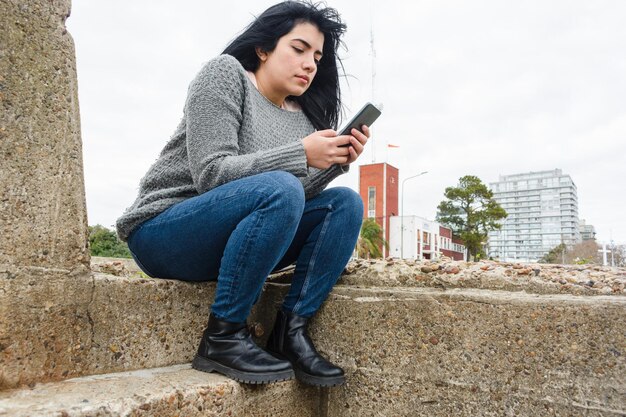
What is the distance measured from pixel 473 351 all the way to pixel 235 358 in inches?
31.4

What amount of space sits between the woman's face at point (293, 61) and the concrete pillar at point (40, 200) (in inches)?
32.3

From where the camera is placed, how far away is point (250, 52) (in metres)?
Answer: 2.09

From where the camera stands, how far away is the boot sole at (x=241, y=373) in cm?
151

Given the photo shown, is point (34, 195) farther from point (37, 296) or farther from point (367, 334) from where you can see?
Answer: point (367, 334)

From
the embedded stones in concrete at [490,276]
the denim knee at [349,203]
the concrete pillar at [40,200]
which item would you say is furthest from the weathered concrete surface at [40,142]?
the embedded stones in concrete at [490,276]

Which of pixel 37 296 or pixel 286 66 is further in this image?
pixel 286 66

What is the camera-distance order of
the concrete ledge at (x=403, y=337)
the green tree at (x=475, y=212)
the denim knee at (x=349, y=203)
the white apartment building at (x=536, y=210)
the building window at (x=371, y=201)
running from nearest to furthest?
1. the concrete ledge at (x=403, y=337)
2. the denim knee at (x=349, y=203)
3. the green tree at (x=475, y=212)
4. the building window at (x=371, y=201)
5. the white apartment building at (x=536, y=210)

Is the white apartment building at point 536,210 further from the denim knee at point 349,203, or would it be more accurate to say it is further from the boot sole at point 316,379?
the boot sole at point 316,379

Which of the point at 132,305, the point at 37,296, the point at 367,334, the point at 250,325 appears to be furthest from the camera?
the point at 250,325

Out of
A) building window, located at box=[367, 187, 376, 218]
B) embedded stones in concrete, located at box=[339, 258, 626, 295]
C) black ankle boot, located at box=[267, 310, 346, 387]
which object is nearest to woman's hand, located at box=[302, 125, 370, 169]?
embedded stones in concrete, located at box=[339, 258, 626, 295]

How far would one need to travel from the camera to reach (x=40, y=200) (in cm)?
132

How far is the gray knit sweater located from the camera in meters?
1.67

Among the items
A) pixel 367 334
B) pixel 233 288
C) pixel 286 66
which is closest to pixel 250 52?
pixel 286 66

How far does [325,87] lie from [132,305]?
1.36 m
